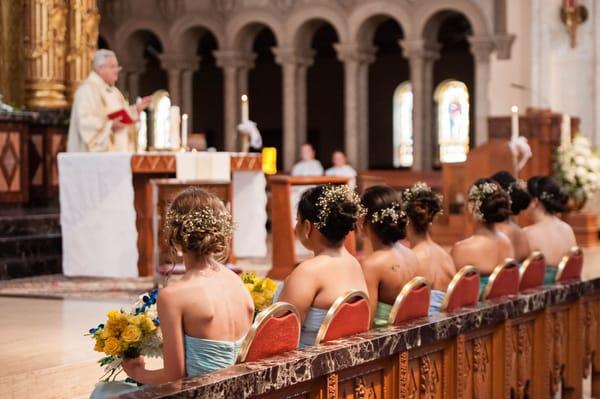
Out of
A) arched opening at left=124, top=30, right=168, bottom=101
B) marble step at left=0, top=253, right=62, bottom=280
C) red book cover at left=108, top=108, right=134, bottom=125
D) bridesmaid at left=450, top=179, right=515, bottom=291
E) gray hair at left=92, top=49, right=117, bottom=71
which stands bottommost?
marble step at left=0, top=253, right=62, bottom=280

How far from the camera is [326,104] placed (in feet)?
106

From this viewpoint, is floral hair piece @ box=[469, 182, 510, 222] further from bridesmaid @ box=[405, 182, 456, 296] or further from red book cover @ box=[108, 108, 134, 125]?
red book cover @ box=[108, 108, 134, 125]

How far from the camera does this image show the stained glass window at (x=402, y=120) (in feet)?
102

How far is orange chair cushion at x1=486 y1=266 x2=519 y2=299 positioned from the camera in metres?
6.01

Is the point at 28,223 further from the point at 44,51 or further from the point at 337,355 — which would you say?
the point at 337,355

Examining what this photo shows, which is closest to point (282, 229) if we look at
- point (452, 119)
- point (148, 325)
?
point (148, 325)

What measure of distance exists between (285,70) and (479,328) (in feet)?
66.4

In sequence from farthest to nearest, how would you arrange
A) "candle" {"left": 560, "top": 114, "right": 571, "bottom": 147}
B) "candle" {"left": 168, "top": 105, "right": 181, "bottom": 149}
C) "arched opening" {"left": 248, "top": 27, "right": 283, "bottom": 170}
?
1. "arched opening" {"left": 248, "top": 27, "right": 283, "bottom": 170}
2. "candle" {"left": 560, "top": 114, "right": 571, "bottom": 147}
3. "candle" {"left": 168, "top": 105, "right": 181, "bottom": 149}

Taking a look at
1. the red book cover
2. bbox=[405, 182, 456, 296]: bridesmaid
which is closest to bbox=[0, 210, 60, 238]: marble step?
the red book cover

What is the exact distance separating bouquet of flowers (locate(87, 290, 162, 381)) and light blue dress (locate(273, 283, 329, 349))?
2.13 feet

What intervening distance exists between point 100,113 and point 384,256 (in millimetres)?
6447

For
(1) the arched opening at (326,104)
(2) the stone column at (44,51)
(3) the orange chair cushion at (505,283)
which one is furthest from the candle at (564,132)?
(1) the arched opening at (326,104)

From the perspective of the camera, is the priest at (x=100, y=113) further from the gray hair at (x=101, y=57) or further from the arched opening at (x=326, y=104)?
the arched opening at (x=326, y=104)

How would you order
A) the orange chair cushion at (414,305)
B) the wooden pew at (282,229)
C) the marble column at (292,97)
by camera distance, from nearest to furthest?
the orange chair cushion at (414,305), the wooden pew at (282,229), the marble column at (292,97)
